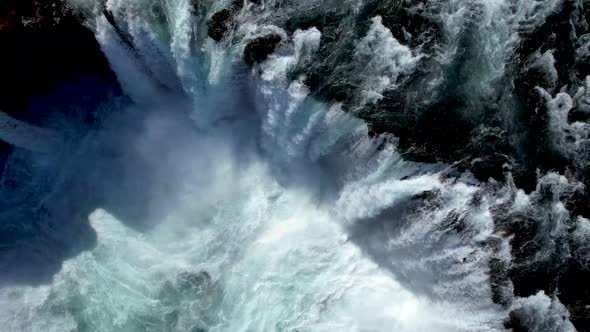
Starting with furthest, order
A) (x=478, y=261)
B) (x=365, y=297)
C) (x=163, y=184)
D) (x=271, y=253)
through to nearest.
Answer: (x=163, y=184) → (x=271, y=253) → (x=365, y=297) → (x=478, y=261)

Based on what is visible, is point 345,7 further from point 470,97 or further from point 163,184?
point 163,184

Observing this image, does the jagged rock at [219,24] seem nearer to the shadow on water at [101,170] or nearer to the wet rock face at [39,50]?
the shadow on water at [101,170]

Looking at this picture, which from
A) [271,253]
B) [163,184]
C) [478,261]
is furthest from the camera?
[163,184]

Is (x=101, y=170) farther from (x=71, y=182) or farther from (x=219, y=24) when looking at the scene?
A: (x=219, y=24)

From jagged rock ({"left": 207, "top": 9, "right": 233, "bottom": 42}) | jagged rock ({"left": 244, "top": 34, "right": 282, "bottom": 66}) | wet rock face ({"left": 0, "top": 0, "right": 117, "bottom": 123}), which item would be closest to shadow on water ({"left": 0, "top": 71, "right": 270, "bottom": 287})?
wet rock face ({"left": 0, "top": 0, "right": 117, "bottom": 123})

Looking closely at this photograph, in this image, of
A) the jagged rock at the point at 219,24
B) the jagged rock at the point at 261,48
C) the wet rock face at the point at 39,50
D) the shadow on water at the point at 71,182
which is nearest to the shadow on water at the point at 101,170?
the shadow on water at the point at 71,182

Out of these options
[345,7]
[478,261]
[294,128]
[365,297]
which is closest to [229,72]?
[294,128]

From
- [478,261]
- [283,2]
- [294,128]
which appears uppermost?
[283,2]
